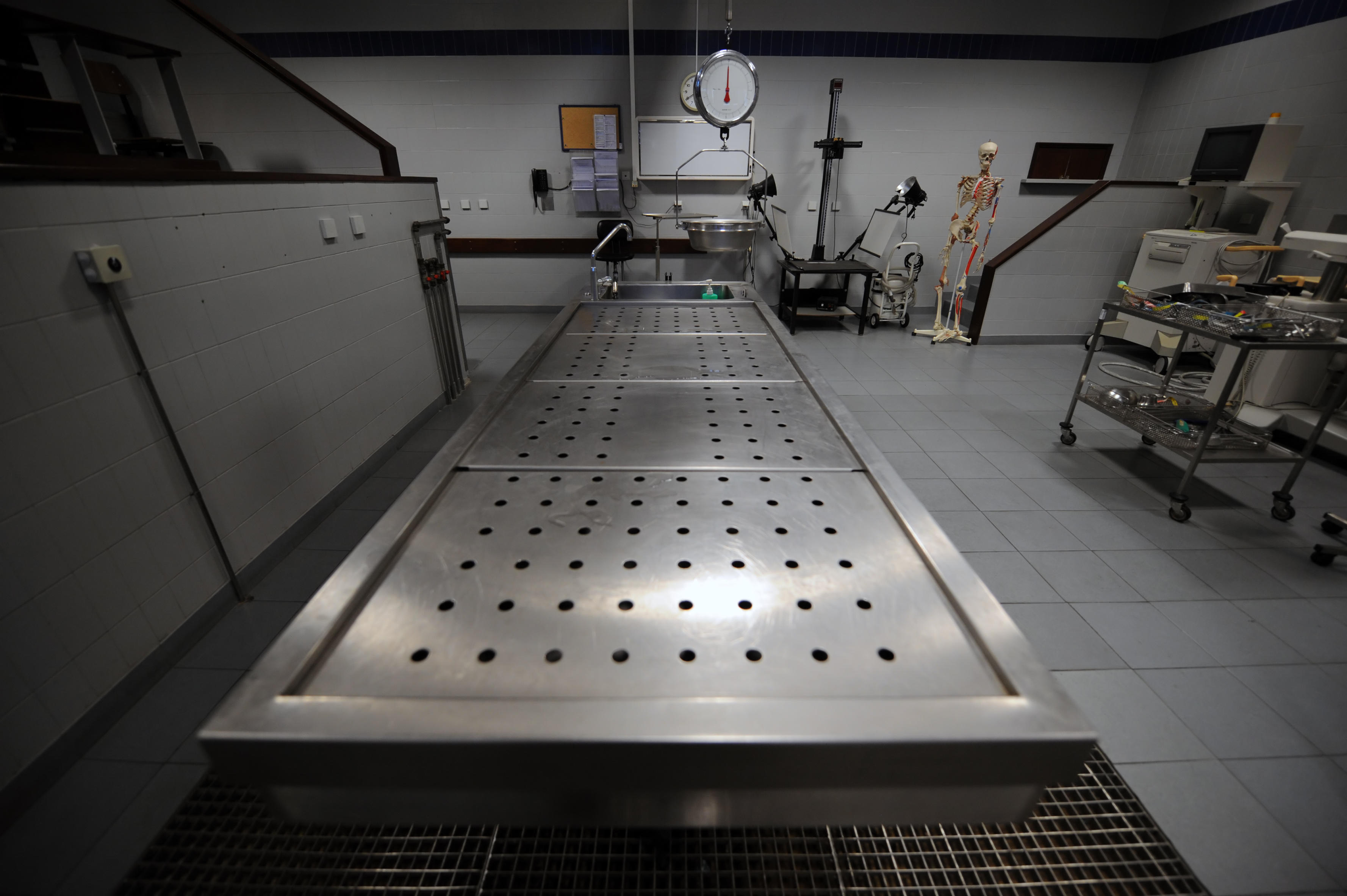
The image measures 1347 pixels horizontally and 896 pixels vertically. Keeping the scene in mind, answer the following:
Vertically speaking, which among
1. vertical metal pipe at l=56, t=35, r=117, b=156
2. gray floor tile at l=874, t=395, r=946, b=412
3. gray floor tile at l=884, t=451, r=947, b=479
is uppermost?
vertical metal pipe at l=56, t=35, r=117, b=156

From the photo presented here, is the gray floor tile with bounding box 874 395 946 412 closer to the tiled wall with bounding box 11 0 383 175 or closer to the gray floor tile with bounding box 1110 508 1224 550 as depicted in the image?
the gray floor tile with bounding box 1110 508 1224 550

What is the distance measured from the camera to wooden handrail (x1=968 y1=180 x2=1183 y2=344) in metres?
4.12

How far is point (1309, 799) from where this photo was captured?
48.1 inches

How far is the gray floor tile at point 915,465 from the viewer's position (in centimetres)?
253

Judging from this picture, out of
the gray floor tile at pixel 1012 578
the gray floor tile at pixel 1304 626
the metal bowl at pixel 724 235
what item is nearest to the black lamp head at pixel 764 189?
the metal bowl at pixel 724 235

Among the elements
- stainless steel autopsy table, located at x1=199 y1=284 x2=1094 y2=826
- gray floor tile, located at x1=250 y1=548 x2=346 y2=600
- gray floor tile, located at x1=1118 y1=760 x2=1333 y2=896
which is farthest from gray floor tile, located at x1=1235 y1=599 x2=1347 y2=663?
gray floor tile, located at x1=250 y1=548 x2=346 y2=600

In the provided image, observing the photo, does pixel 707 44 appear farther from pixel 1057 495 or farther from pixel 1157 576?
pixel 1157 576

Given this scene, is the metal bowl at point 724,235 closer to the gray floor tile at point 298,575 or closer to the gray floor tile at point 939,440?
the gray floor tile at point 939,440

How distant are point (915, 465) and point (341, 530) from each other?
2.49 meters

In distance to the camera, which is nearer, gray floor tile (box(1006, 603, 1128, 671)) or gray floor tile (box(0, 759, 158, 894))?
gray floor tile (box(0, 759, 158, 894))

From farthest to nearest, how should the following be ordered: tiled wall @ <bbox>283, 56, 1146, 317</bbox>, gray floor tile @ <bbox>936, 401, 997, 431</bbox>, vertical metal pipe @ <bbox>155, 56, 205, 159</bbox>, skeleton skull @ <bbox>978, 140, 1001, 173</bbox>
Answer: tiled wall @ <bbox>283, 56, 1146, 317</bbox> → skeleton skull @ <bbox>978, 140, 1001, 173</bbox> → gray floor tile @ <bbox>936, 401, 997, 431</bbox> → vertical metal pipe @ <bbox>155, 56, 205, 159</bbox>

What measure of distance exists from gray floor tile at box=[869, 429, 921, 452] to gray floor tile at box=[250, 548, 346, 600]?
238cm

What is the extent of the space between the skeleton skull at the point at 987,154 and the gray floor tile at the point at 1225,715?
382 centimetres

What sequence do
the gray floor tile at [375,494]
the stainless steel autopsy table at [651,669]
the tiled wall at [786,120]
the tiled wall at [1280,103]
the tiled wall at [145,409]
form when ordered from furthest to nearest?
1. the tiled wall at [786,120]
2. the tiled wall at [1280,103]
3. the gray floor tile at [375,494]
4. the tiled wall at [145,409]
5. the stainless steel autopsy table at [651,669]
